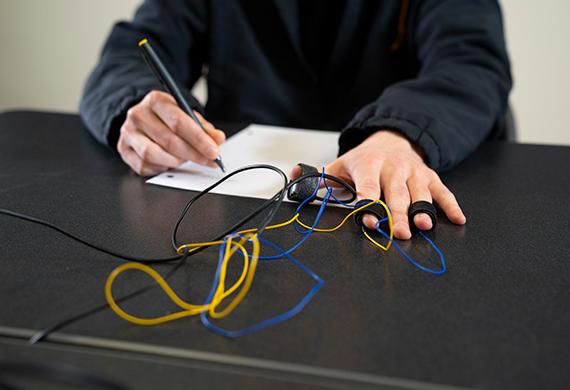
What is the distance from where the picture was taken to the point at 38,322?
32 centimetres

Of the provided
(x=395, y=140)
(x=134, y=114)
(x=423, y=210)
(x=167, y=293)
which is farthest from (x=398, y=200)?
(x=134, y=114)

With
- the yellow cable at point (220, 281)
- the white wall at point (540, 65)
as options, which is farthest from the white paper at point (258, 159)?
the white wall at point (540, 65)

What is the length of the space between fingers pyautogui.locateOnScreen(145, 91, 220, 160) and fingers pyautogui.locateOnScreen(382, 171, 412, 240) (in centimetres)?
20

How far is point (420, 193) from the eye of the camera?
516 millimetres

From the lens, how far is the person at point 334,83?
1.97 ft

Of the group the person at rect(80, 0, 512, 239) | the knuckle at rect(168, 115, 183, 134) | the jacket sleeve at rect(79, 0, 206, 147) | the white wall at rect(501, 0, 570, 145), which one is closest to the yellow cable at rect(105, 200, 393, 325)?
the person at rect(80, 0, 512, 239)

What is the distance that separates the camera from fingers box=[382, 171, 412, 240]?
1.49 ft

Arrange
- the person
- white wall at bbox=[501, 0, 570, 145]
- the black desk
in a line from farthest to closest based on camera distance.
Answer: white wall at bbox=[501, 0, 570, 145]
the person
the black desk

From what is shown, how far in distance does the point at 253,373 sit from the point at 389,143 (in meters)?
0.39

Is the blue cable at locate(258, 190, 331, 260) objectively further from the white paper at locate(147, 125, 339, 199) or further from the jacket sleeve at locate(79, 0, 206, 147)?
the jacket sleeve at locate(79, 0, 206, 147)

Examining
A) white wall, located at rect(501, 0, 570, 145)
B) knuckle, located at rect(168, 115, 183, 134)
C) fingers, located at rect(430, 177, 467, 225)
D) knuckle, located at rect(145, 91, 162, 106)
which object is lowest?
white wall, located at rect(501, 0, 570, 145)

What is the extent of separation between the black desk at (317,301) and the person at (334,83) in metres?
0.06

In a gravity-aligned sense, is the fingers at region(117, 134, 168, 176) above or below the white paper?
above

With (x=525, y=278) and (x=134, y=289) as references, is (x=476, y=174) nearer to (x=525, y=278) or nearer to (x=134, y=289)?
(x=525, y=278)
